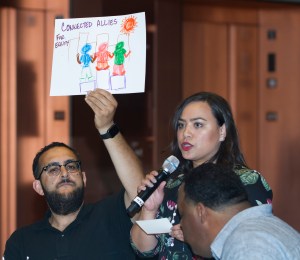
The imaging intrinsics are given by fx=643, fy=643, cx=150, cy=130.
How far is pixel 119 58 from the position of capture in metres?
2.44

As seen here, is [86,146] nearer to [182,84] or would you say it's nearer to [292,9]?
[182,84]

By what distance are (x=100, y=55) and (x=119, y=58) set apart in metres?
0.08

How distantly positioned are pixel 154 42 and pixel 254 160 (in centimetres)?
137

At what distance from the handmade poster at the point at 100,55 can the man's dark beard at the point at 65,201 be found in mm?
462

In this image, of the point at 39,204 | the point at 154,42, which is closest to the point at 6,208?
the point at 39,204

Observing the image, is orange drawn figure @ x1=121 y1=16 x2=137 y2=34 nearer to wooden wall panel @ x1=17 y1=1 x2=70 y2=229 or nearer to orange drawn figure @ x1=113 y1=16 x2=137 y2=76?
orange drawn figure @ x1=113 y1=16 x2=137 y2=76

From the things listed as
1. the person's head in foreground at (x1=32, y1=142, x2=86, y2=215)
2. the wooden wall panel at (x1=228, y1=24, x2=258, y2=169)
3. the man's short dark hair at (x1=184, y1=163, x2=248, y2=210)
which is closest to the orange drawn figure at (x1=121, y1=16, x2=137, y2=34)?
the person's head in foreground at (x1=32, y1=142, x2=86, y2=215)

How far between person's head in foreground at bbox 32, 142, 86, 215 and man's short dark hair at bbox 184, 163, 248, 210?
3.22 ft

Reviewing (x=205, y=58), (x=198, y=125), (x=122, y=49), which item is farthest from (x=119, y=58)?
(x=205, y=58)

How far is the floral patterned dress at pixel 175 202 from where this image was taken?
2225mm

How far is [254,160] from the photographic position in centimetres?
548

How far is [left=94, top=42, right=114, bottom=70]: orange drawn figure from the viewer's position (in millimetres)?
2457

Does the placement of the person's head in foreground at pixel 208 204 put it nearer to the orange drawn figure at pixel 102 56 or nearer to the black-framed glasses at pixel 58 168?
the orange drawn figure at pixel 102 56

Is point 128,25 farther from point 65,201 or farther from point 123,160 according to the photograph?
point 65,201
